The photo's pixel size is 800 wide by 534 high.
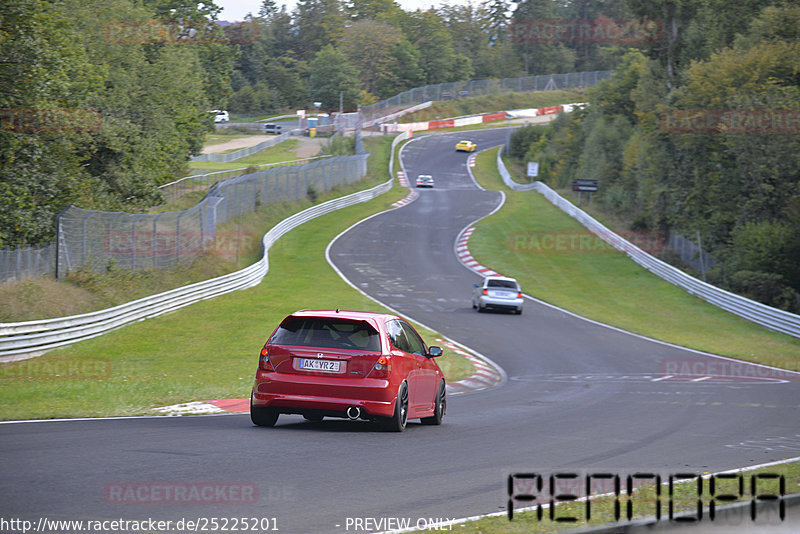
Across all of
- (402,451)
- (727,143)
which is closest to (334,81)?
(727,143)

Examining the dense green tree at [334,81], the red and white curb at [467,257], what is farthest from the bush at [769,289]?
the dense green tree at [334,81]

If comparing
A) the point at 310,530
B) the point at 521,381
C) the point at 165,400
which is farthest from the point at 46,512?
the point at 521,381

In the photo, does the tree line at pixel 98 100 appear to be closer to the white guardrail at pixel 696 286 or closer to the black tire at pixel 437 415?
the black tire at pixel 437 415

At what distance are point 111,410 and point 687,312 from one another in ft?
93.4

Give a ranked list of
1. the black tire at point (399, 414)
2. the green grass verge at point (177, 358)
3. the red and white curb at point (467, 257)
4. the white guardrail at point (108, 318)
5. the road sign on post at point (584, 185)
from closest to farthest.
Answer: the black tire at point (399, 414) → the green grass verge at point (177, 358) → the white guardrail at point (108, 318) → the red and white curb at point (467, 257) → the road sign on post at point (584, 185)

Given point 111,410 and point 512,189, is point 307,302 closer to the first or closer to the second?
point 111,410

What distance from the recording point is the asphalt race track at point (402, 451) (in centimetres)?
685

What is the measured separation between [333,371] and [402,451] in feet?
5.08

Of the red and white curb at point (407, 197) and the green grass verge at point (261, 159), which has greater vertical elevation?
the green grass verge at point (261, 159)

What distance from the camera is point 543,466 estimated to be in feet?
29.9

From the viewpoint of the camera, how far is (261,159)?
88.5 metres

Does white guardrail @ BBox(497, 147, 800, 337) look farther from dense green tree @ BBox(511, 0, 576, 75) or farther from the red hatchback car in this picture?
dense green tree @ BBox(511, 0, 576, 75)

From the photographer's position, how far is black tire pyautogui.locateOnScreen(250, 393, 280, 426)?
36.8 feet

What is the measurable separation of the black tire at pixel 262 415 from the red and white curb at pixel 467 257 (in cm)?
3272
